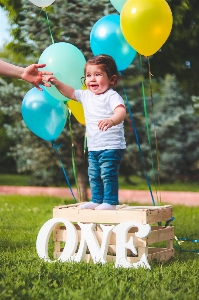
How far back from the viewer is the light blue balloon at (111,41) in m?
4.30

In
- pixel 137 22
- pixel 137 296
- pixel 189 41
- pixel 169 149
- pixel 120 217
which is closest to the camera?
pixel 137 296

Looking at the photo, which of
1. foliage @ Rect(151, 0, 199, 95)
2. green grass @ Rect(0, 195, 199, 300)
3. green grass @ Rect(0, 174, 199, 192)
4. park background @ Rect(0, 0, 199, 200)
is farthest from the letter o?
green grass @ Rect(0, 174, 199, 192)

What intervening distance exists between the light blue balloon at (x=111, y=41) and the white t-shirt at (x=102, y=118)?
64 cm

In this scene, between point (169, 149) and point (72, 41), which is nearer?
point (72, 41)

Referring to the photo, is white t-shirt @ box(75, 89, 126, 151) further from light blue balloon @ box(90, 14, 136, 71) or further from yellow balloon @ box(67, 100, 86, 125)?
yellow balloon @ box(67, 100, 86, 125)

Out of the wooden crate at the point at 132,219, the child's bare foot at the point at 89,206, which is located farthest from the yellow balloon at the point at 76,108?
the child's bare foot at the point at 89,206

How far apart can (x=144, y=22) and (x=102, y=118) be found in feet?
2.86

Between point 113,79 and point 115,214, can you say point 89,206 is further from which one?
point 113,79

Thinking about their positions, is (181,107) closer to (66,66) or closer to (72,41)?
(72,41)

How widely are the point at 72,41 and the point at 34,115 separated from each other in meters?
4.15

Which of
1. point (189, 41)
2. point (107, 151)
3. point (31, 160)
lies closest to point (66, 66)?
point (107, 151)

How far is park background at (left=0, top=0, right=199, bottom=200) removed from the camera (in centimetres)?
841

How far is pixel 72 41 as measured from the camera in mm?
8312

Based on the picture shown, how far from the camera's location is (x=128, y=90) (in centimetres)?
980
